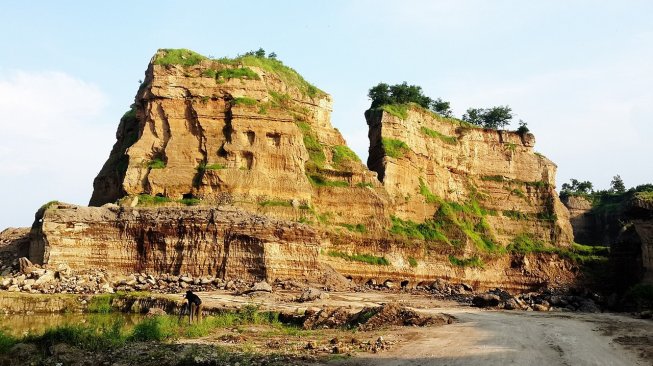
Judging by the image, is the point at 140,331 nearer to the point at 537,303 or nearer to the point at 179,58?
the point at 537,303

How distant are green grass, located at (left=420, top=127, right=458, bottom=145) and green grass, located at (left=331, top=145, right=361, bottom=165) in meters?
11.4

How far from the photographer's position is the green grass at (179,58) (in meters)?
41.9

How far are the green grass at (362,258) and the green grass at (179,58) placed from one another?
16819 millimetres

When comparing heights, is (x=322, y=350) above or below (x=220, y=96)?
below

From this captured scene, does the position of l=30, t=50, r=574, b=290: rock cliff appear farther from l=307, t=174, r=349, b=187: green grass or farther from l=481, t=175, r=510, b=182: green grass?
l=481, t=175, r=510, b=182: green grass

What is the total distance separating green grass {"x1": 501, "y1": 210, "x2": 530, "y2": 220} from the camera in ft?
203

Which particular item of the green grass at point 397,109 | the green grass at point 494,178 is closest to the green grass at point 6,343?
the green grass at point 397,109

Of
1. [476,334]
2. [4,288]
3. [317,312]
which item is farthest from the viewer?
[4,288]

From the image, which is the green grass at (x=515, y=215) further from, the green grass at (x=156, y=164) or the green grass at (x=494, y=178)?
the green grass at (x=156, y=164)

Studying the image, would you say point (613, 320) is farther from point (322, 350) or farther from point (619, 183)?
point (619, 183)

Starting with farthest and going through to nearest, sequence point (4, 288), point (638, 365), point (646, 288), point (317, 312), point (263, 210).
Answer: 1. point (263, 210)
2. point (646, 288)
3. point (4, 288)
4. point (317, 312)
5. point (638, 365)

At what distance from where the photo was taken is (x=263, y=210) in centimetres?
3928

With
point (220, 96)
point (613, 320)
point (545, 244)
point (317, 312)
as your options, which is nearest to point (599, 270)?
point (545, 244)

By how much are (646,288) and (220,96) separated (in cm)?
2949
